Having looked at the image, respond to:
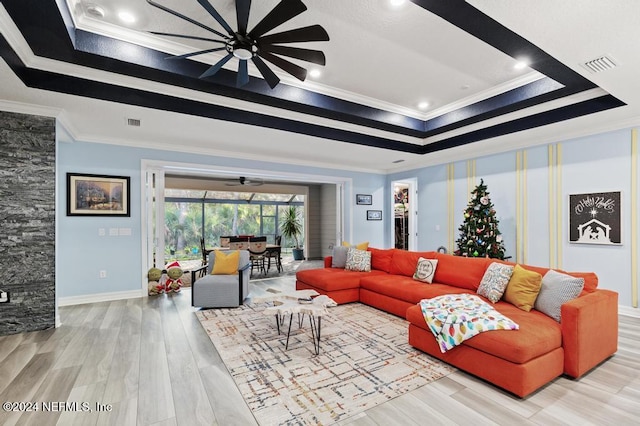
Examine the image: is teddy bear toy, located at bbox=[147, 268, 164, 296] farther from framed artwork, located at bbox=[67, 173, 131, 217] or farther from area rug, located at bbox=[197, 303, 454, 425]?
area rug, located at bbox=[197, 303, 454, 425]

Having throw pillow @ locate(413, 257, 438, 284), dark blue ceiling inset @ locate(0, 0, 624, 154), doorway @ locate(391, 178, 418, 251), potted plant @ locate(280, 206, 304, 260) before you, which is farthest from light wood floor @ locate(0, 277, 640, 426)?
potted plant @ locate(280, 206, 304, 260)

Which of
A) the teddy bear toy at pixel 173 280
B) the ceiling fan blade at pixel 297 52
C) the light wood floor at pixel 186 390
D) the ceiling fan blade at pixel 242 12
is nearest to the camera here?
the ceiling fan blade at pixel 242 12

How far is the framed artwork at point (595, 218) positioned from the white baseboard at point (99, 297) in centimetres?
697

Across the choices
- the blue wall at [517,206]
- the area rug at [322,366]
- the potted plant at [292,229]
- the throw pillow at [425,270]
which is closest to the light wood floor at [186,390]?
the area rug at [322,366]

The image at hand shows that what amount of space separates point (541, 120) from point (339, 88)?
9.59ft

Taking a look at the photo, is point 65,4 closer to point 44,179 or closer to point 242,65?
point 242,65

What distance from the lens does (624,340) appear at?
323 centimetres

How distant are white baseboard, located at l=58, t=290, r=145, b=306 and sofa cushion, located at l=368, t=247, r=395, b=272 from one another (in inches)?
158

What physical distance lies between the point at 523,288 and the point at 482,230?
2.31 metres

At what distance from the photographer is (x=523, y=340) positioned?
86.9 inches

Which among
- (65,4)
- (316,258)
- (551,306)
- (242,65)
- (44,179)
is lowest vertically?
(316,258)

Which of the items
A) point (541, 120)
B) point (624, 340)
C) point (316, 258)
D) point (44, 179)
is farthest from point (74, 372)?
point (316, 258)

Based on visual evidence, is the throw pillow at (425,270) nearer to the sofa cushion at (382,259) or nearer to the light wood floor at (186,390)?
the sofa cushion at (382,259)

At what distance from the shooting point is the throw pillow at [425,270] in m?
4.09
